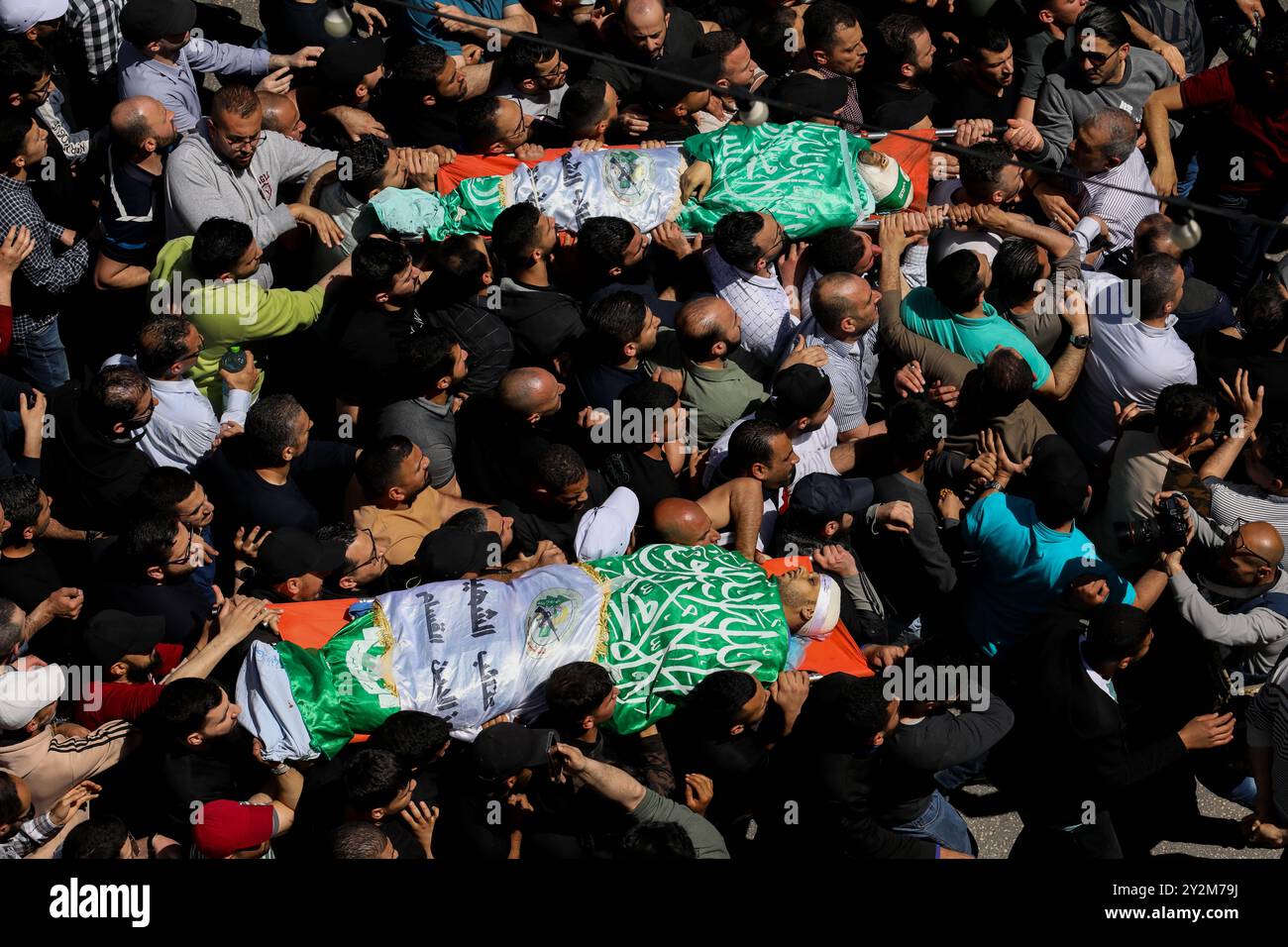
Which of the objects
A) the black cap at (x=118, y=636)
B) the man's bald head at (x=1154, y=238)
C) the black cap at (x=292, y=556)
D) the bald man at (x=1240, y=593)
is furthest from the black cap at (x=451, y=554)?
the man's bald head at (x=1154, y=238)

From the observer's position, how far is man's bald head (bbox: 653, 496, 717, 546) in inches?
277

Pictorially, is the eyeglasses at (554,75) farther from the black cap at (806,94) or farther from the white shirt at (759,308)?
the white shirt at (759,308)

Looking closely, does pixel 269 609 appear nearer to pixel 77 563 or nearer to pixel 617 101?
pixel 77 563

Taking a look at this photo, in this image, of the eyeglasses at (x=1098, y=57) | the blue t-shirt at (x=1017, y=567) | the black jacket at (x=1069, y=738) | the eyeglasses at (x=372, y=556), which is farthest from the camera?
the eyeglasses at (x=1098, y=57)

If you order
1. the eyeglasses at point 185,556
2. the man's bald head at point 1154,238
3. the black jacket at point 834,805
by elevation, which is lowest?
the black jacket at point 834,805

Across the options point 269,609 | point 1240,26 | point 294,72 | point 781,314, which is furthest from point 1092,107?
point 269,609

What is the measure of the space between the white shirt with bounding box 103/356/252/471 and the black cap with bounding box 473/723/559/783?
6.85 feet

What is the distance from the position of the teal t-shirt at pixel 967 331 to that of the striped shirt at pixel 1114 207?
34.7 inches

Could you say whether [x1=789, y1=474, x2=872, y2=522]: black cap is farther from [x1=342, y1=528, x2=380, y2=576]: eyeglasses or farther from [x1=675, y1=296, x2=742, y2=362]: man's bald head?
[x1=342, y1=528, x2=380, y2=576]: eyeglasses

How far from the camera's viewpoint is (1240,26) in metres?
9.75

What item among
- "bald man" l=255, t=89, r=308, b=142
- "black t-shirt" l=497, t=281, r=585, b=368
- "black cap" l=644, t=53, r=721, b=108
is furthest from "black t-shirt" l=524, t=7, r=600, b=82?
"black t-shirt" l=497, t=281, r=585, b=368

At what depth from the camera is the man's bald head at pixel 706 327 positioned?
7469mm

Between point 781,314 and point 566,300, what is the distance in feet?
3.29

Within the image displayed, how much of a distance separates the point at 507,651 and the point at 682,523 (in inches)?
40.6
